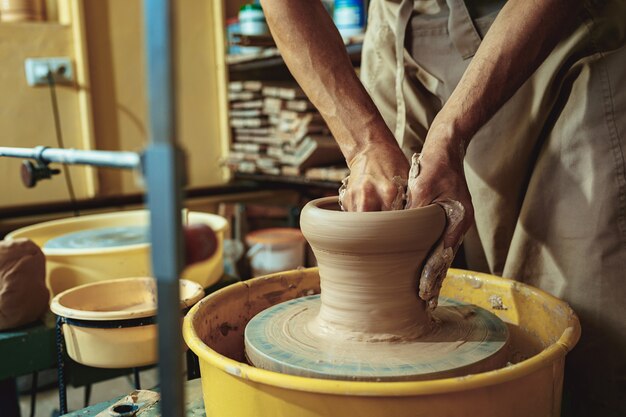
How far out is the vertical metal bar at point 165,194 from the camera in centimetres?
42

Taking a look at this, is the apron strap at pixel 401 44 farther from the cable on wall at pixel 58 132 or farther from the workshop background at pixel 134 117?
the cable on wall at pixel 58 132

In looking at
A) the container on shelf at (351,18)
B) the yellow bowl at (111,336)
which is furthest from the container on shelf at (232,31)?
the yellow bowl at (111,336)

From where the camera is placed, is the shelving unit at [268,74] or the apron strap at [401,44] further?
the shelving unit at [268,74]

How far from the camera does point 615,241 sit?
1067 millimetres

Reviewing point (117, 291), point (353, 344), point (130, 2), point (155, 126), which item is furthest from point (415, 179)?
point (130, 2)

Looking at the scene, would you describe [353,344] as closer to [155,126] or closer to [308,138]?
[155,126]

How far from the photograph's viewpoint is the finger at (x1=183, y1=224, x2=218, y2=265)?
19.0 inches

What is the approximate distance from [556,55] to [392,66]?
16.5 inches

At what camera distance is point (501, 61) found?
990mm

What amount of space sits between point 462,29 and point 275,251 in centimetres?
185

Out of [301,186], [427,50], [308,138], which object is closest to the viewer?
[427,50]

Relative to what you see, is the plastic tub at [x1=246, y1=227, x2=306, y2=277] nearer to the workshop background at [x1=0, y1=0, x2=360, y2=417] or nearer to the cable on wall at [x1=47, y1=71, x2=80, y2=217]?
Answer: the workshop background at [x1=0, y1=0, x2=360, y2=417]

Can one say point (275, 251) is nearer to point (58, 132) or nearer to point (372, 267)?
point (58, 132)

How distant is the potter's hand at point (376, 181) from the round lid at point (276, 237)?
6.32 ft
